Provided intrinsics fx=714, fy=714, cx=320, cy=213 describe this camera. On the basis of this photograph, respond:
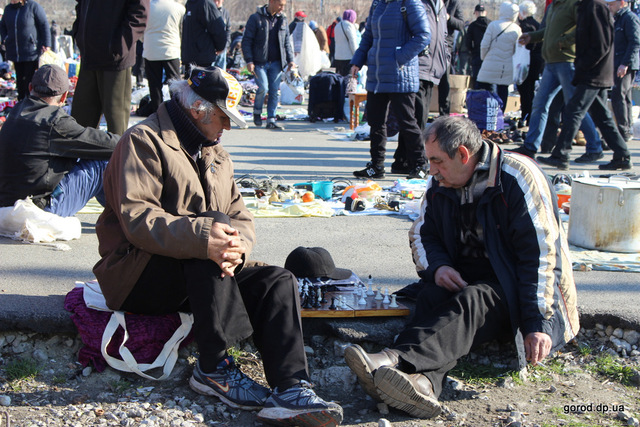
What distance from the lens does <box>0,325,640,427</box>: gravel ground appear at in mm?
2945

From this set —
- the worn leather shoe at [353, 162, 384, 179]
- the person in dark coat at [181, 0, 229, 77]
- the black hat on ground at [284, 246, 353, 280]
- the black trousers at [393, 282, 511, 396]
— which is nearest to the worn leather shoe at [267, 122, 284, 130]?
the person in dark coat at [181, 0, 229, 77]

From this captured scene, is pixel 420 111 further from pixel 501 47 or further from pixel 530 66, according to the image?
pixel 530 66

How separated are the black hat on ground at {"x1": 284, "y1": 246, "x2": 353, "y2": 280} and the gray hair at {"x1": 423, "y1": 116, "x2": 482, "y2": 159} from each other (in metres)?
0.95

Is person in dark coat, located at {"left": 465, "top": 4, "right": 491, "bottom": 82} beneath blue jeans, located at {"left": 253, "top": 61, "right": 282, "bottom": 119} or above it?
above

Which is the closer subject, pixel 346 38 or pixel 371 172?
pixel 371 172

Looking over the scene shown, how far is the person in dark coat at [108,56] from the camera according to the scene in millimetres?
6195

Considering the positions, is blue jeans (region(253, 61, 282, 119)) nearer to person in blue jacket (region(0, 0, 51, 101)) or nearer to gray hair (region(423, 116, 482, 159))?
person in blue jacket (region(0, 0, 51, 101))

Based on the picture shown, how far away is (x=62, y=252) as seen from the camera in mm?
4887

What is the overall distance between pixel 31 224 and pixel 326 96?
9043mm

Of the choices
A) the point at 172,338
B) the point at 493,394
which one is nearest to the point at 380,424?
the point at 493,394

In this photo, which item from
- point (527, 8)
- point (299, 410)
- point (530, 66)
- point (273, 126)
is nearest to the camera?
point (299, 410)

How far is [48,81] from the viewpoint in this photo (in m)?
4.84

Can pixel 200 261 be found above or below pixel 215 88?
below

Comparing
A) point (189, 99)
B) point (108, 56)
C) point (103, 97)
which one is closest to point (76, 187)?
point (103, 97)
